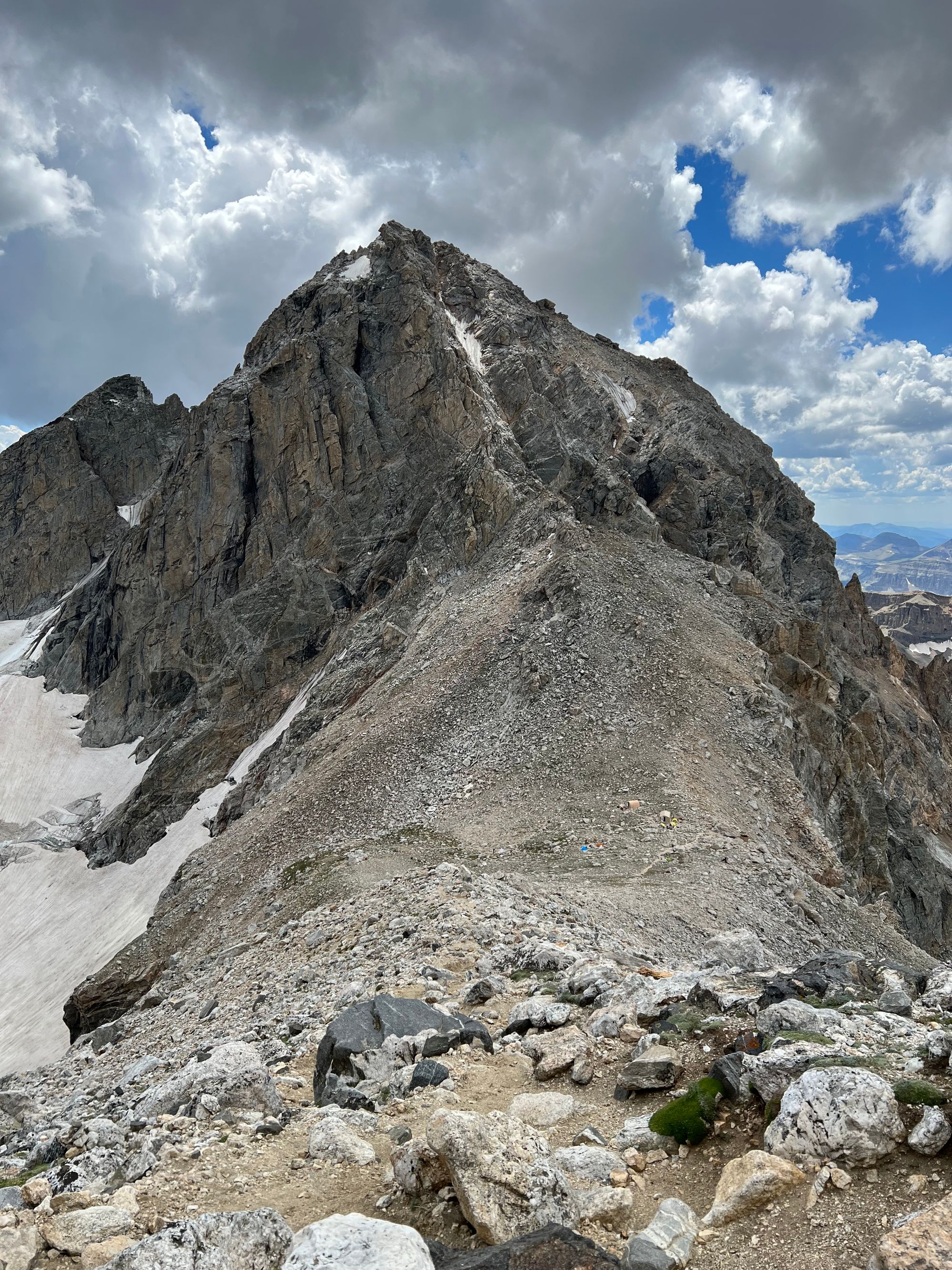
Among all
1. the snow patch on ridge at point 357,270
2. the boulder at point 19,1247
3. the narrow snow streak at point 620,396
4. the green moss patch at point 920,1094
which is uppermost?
the snow patch on ridge at point 357,270

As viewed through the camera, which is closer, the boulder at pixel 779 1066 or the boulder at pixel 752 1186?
the boulder at pixel 752 1186

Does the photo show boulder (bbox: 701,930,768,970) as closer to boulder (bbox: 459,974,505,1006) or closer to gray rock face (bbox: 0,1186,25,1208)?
boulder (bbox: 459,974,505,1006)

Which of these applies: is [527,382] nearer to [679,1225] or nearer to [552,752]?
[552,752]

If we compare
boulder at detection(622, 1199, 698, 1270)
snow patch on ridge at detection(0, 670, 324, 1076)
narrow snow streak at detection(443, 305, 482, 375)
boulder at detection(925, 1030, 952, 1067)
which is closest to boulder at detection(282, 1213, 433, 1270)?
boulder at detection(622, 1199, 698, 1270)

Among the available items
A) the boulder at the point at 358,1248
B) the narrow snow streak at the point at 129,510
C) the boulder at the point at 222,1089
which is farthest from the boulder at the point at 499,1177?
the narrow snow streak at the point at 129,510

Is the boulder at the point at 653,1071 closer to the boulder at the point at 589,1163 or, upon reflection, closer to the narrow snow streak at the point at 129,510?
the boulder at the point at 589,1163

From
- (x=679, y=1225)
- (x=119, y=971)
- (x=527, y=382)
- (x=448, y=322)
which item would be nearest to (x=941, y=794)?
(x=527, y=382)

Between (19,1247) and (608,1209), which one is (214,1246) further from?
(608,1209)
